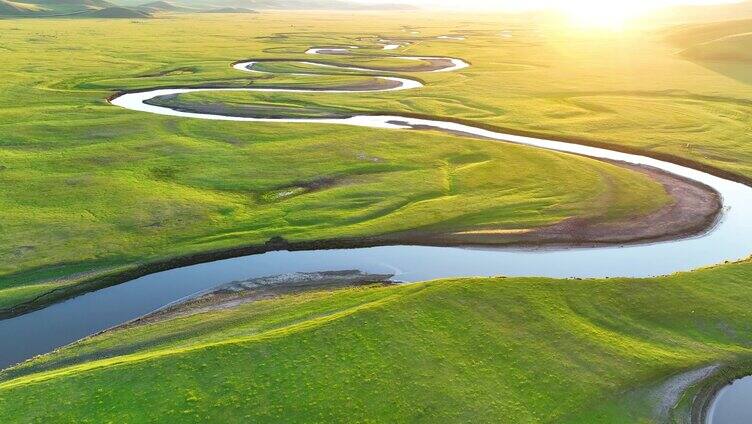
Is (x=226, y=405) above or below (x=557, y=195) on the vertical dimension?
below

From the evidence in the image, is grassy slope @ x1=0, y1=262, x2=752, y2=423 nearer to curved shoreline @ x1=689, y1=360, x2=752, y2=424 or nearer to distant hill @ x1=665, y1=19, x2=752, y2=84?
curved shoreline @ x1=689, y1=360, x2=752, y2=424

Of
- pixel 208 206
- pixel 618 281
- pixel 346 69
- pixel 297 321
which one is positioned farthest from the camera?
pixel 346 69

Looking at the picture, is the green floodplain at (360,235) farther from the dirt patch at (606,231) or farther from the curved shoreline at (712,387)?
the dirt patch at (606,231)

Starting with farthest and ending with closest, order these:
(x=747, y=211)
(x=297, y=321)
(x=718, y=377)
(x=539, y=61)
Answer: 1. (x=539, y=61)
2. (x=747, y=211)
3. (x=297, y=321)
4. (x=718, y=377)

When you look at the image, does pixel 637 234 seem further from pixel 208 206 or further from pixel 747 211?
pixel 208 206

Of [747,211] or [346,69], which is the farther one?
[346,69]

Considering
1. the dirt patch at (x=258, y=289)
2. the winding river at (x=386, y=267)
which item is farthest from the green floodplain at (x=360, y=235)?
the winding river at (x=386, y=267)

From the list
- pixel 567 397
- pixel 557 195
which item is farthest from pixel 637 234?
pixel 567 397

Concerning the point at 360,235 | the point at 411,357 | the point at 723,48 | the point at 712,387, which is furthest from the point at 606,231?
the point at 723,48
